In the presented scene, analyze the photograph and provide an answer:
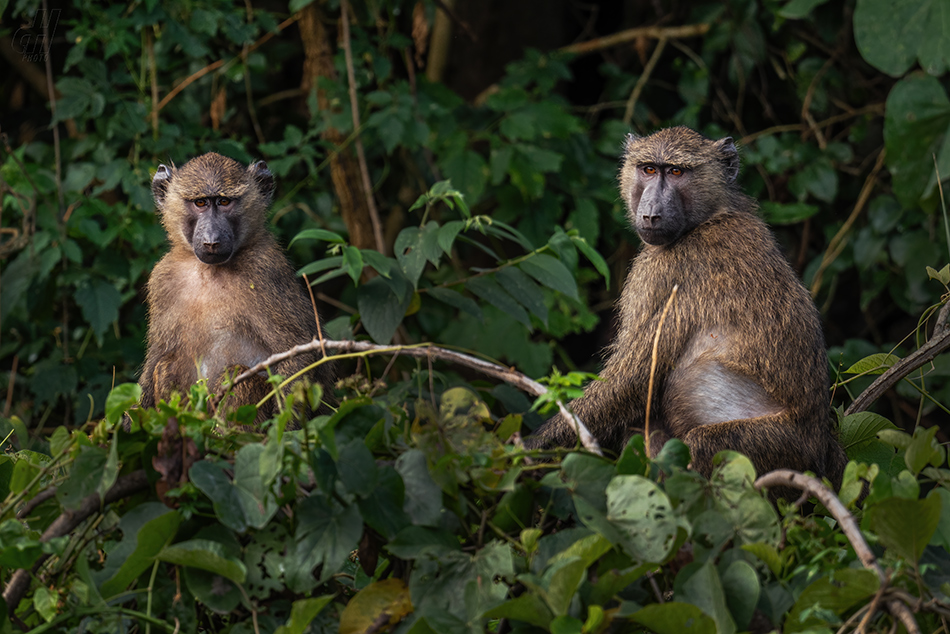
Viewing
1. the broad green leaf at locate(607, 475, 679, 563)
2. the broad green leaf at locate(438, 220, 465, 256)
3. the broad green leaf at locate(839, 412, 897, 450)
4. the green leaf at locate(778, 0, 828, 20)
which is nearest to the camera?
the broad green leaf at locate(607, 475, 679, 563)

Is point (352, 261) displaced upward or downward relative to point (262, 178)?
downward

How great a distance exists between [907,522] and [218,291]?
2838 millimetres

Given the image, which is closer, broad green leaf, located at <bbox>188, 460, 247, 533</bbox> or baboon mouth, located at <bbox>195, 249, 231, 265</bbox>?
broad green leaf, located at <bbox>188, 460, 247, 533</bbox>

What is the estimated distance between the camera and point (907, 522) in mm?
1484

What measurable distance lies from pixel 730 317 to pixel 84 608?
7.29ft

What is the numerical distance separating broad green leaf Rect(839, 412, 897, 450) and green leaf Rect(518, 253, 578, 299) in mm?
918

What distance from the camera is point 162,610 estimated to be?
5.31ft

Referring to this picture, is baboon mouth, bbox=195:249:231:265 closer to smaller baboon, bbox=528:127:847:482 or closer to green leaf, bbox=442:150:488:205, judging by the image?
smaller baboon, bbox=528:127:847:482

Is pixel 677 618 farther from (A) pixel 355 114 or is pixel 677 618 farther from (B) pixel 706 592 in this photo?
(A) pixel 355 114

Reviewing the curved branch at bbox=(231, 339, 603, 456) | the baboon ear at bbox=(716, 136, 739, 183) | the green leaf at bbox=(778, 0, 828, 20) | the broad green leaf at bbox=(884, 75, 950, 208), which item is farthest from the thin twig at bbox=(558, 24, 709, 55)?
the curved branch at bbox=(231, 339, 603, 456)

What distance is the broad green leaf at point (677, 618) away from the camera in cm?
142

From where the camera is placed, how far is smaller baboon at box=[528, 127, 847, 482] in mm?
2898

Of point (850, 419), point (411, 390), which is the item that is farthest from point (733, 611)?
point (411, 390)

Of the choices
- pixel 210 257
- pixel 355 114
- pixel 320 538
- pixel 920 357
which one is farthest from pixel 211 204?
pixel 920 357
